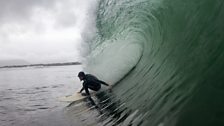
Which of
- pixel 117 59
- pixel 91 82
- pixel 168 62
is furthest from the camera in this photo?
pixel 117 59

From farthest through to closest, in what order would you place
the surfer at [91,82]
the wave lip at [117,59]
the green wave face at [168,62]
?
the wave lip at [117,59] → the surfer at [91,82] → the green wave face at [168,62]

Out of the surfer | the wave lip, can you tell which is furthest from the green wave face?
the surfer

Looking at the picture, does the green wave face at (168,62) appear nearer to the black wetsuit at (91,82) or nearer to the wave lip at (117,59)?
the wave lip at (117,59)

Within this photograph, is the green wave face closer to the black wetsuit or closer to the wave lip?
the wave lip

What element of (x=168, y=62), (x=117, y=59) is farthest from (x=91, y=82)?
(x=168, y=62)

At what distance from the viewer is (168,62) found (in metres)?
8.45

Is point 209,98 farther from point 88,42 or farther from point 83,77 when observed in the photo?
point 88,42

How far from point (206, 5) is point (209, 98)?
9.82 ft

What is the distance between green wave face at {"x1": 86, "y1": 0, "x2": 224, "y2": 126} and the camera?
5512mm

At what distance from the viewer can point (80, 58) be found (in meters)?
20.8

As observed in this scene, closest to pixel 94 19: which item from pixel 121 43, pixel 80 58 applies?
pixel 80 58

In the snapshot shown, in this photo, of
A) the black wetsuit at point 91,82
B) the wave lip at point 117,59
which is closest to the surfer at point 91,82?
the black wetsuit at point 91,82

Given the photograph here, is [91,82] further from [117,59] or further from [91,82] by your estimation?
[117,59]

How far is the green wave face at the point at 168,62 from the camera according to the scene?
551cm
